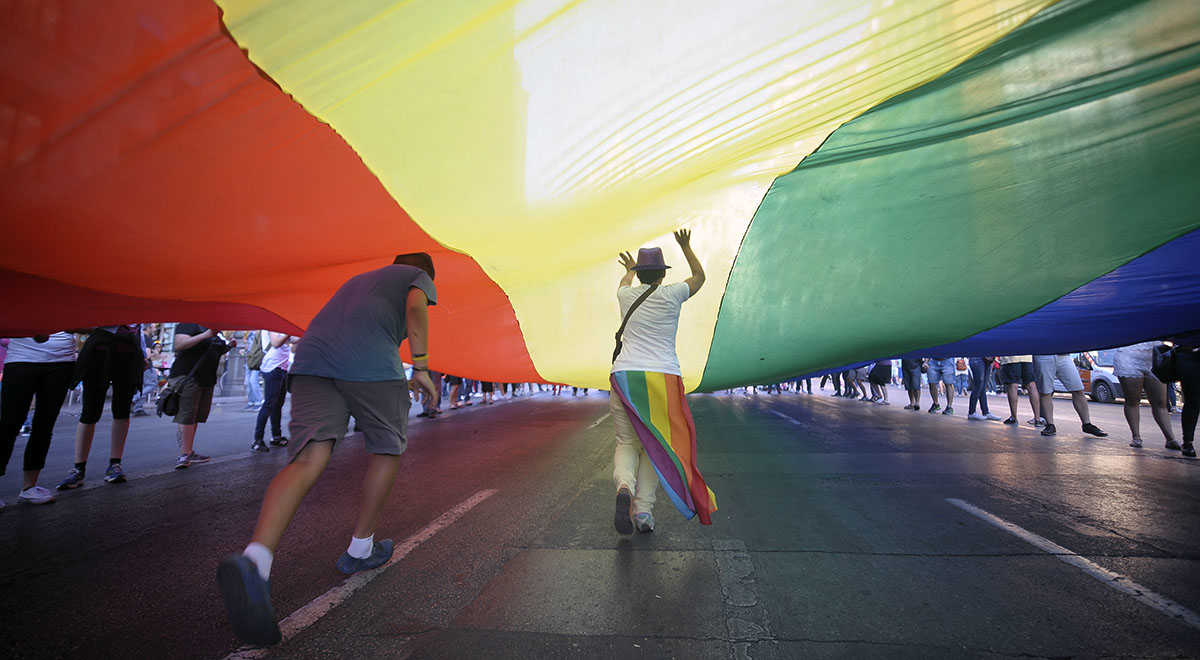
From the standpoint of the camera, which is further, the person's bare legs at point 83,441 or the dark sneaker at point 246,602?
the person's bare legs at point 83,441

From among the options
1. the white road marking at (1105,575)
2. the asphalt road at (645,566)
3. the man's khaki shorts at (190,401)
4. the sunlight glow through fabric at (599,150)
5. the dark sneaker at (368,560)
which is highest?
the sunlight glow through fabric at (599,150)

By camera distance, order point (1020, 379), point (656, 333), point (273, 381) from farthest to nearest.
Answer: point (1020, 379) < point (273, 381) < point (656, 333)

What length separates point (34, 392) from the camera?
3.75 metres

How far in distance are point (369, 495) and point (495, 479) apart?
225 cm

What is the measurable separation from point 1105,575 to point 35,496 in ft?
22.5

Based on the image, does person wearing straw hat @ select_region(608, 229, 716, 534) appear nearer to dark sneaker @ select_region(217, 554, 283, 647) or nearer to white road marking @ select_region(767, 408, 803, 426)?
dark sneaker @ select_region(217, 554, 283, 647)

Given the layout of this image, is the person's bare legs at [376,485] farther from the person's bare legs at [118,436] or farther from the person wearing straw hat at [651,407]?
the person's bare legs at [118,436]

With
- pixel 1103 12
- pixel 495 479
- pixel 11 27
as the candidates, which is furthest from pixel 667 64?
pixel 495 479

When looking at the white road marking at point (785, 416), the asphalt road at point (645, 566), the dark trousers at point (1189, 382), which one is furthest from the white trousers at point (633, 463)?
the white road marking at point (785, 416)

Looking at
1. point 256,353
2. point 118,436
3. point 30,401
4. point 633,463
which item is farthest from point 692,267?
point 256,353

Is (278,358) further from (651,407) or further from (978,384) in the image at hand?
(978,384)

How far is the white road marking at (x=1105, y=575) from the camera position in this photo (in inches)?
75.8

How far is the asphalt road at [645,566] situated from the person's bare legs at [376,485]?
1.01ft

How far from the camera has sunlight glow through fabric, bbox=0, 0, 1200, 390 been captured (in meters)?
1.79
